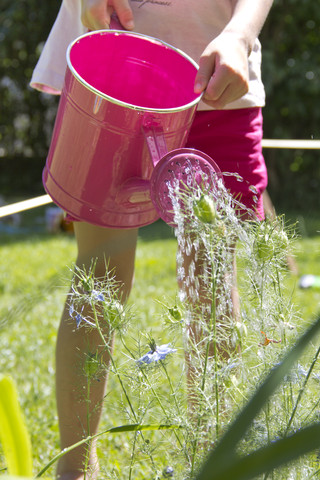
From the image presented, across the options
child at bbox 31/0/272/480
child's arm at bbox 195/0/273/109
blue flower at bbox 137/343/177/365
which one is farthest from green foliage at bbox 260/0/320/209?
blue flower at bbox 137/343/177/365

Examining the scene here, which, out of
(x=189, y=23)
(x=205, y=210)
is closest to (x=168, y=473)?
(x=205, y=210)

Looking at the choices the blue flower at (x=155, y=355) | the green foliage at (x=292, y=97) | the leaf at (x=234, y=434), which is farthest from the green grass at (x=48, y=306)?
the green foliage at (x=292, y=97)

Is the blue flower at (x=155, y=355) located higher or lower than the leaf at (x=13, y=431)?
lower

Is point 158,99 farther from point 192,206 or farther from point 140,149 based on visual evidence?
point 192,206

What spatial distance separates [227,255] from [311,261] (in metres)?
3.00

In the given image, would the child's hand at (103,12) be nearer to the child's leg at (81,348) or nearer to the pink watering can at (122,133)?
the pink watering can at (122,133)

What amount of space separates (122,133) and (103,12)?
0.31m

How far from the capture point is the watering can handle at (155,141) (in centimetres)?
88

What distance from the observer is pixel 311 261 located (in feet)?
11.9

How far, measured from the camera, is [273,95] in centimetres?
693

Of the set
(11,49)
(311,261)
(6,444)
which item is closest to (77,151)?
(6,444)

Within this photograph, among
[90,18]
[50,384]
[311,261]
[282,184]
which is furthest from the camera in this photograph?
[282,184]

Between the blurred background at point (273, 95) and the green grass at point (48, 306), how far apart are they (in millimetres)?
2333

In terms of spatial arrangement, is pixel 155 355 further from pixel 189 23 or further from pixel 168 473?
pixel 189 23
